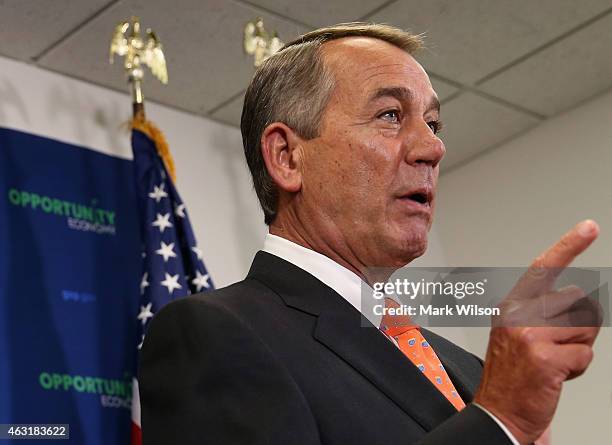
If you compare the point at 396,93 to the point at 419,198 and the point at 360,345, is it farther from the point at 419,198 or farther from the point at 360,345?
the point at 360,345

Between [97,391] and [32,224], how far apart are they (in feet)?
2.13

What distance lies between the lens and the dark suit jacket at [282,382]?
51.7 inches

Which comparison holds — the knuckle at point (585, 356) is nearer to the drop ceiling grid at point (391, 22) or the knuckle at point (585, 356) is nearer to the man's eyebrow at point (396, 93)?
the man's eyebrow at point (396, 93)

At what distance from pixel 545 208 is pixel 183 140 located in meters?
1.70

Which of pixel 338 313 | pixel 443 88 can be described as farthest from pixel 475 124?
pixel 338 313

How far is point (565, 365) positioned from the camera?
1.18m

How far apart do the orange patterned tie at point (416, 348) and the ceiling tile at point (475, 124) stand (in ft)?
10.4

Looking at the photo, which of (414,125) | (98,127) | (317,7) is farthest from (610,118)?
(414,125)

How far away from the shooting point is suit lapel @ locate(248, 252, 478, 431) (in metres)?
1.42

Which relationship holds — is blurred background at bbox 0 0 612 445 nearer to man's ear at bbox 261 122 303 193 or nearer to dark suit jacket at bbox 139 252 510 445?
man's ear at bbox 261 122 303 193

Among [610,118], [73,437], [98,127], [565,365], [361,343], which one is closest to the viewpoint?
[565,365]

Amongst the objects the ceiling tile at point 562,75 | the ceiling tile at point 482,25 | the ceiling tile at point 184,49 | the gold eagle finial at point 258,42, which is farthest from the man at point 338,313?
the ceiling tile at point 562,75

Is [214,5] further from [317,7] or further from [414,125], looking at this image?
[414,125]

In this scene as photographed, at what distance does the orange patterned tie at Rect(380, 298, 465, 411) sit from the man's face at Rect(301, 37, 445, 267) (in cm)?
9
